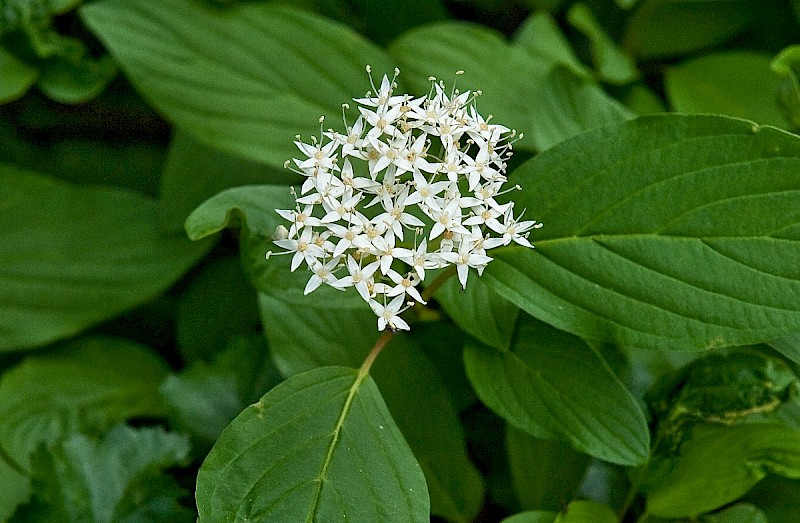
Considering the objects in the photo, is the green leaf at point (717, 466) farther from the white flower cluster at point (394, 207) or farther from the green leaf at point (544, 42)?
the green leaf at point (544, 42)

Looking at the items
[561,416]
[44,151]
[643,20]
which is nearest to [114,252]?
[44,151]

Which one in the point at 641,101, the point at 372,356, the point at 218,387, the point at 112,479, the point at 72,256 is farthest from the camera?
the point at 641,101

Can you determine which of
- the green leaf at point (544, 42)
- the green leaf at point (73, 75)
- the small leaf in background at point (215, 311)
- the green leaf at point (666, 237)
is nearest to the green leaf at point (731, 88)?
the green leaf at point (544, 42)

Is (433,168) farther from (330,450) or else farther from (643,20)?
(643,20)

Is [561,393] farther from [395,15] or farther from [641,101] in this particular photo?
[395,15]

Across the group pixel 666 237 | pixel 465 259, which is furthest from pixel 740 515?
pixel 465 259

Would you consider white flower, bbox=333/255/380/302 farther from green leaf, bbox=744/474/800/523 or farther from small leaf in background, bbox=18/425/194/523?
green leaf, bbox=744/474/800/523

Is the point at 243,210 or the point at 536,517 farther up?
the point at 243,210
